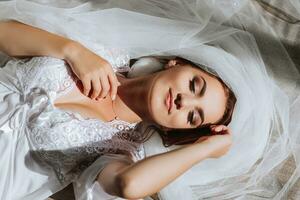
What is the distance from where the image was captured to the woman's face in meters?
1.70

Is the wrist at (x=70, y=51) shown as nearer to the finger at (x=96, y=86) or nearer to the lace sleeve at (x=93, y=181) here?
the finger at (x=96, y=86)

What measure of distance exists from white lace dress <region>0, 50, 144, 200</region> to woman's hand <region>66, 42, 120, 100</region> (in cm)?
5

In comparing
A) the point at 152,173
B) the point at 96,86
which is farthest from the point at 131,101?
the point at 152,173

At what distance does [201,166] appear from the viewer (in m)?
1.86

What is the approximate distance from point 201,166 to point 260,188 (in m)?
0.23

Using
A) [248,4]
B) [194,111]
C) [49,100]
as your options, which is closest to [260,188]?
[194,111]

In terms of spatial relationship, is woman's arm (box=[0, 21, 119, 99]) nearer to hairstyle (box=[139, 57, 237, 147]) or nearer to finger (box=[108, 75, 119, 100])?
finger (box=[108, 75, 119, 100])

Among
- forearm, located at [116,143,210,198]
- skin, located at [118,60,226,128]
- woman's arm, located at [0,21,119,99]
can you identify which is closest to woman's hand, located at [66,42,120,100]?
woman's arm, located at [0,21,119,99]

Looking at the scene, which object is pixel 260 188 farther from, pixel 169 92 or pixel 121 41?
pixel 121 41

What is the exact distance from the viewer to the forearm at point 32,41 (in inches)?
67.0

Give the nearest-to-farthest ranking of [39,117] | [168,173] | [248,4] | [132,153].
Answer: [168,173], [39,117], [132,153], [248,4]

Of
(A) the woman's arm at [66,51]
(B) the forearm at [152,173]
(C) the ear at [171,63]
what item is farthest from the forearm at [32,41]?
(B) the forearm at [152,173]

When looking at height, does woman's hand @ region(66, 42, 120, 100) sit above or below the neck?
above

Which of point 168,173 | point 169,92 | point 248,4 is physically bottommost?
point 168,173
